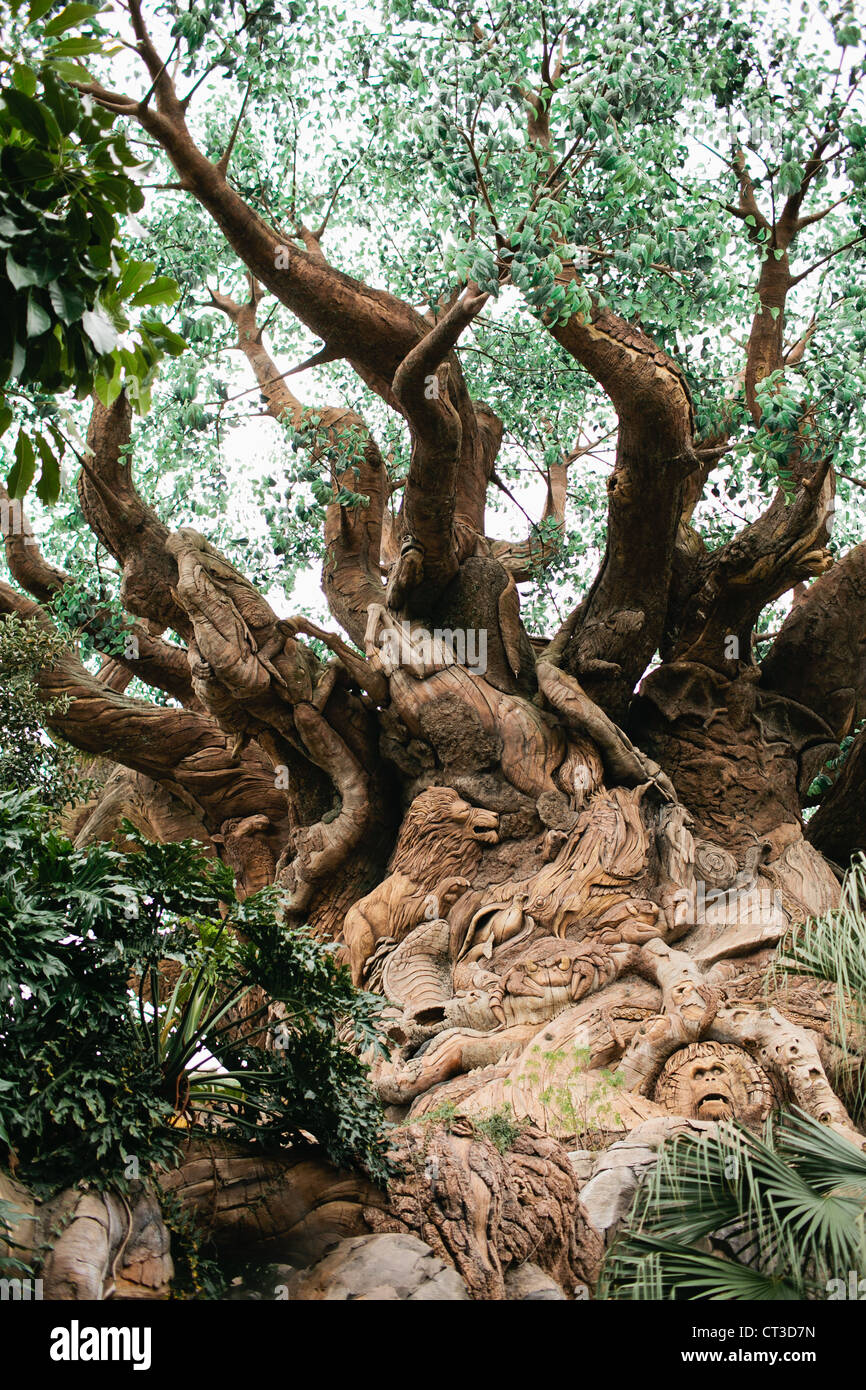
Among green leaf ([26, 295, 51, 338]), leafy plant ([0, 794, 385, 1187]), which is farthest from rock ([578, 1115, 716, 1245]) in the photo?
green leaf ([26, 295, 51, 338])

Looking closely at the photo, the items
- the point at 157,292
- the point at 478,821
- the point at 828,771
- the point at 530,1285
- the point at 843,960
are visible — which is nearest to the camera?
the point at 157,292

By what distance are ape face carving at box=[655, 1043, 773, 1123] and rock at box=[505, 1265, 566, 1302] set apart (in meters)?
1.49

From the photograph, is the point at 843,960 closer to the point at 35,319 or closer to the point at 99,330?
the point at 99,330

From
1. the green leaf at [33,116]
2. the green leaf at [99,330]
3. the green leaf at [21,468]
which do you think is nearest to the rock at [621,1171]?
the green leaf at [21,468]

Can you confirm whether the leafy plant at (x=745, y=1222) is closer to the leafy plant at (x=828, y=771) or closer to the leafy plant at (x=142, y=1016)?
the leafy plant at (x=142, y=1016)

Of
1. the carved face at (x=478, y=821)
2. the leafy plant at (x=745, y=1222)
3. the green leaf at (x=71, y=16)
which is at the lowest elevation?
the leafy plant at (x=745, y=1222)

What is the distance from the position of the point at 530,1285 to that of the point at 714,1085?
1.85 metres

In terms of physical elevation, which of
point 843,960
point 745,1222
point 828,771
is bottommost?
point 745,1222

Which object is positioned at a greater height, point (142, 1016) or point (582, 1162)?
point (142, 1016)

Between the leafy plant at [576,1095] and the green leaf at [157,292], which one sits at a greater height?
the green leaf at [157,292]

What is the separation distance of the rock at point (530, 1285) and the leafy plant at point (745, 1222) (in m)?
0.21

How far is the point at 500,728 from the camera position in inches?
356

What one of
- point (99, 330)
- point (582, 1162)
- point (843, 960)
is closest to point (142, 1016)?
point (582, 1162)

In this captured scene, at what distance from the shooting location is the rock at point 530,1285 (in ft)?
16.2
